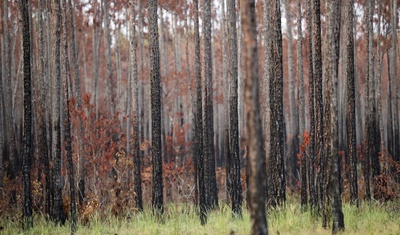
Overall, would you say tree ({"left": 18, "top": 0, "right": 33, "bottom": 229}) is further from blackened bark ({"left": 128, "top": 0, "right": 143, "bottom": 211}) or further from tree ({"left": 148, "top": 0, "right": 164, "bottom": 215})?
blackened bark ({"left": 128, "top": 0, "right": 143, "bottom": 211})

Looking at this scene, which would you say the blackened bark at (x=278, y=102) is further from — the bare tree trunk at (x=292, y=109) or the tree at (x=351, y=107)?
the bare tree trunk at (x=292, y=109)

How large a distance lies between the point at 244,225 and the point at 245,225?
0.07 feet

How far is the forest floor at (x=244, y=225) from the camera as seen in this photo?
8.38 meters

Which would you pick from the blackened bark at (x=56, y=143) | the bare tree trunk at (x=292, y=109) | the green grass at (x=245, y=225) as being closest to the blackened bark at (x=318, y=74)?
the green grass at (x=245, y=225)

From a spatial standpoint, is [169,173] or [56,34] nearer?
[56,34]

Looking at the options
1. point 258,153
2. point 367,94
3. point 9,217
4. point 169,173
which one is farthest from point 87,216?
point 367,94

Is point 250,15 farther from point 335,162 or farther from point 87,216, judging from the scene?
point 87,216

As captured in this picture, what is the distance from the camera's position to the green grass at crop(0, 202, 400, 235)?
8369mm

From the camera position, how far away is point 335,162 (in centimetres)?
772

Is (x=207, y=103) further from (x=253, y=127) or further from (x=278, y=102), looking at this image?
(x=253, y=127)

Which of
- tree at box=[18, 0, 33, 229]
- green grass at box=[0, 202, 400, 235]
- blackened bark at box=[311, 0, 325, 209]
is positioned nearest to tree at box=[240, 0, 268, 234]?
green grass at box=[0, 202, 400, 235]

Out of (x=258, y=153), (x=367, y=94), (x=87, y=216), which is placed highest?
(x=367, y=94)

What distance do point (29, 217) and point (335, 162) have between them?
658cm

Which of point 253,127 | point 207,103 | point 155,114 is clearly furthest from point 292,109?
point 253,127
